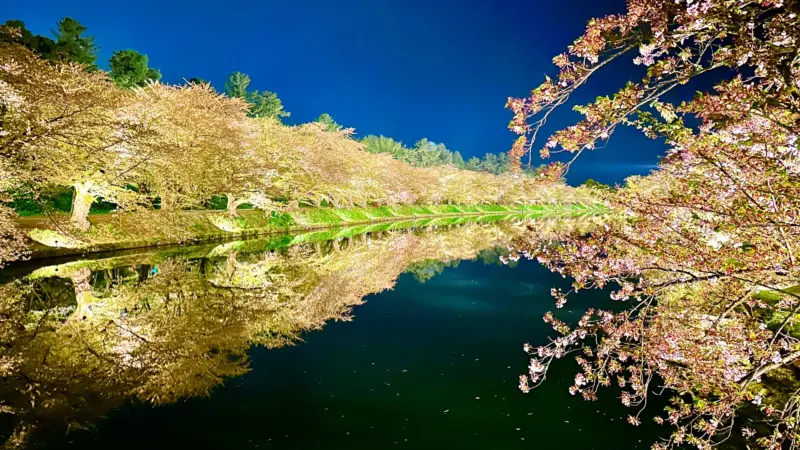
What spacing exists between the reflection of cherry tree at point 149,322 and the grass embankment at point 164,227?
2685 mm

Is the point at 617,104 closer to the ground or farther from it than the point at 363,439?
farther from it

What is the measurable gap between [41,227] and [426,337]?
19.2 meters

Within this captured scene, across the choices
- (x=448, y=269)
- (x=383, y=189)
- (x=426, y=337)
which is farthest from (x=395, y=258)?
(x=383, y=189)

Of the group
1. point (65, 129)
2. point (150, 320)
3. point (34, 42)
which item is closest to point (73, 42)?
point (34, 42)

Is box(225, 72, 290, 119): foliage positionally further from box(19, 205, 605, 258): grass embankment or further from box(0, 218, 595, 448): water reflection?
box(0, 218, 595, 448): water reflection

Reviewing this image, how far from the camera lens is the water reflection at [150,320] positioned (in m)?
7.12

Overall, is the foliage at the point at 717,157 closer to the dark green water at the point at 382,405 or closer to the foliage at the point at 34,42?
the dark green water at the point at 382,405

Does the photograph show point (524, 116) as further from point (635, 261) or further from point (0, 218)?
point (0, 218)

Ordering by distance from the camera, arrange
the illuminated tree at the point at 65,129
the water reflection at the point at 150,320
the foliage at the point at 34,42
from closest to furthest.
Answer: the water reflection at the point at 150,320, the illuminated tree at the point at 65,129, the foliage at the point at 34,42

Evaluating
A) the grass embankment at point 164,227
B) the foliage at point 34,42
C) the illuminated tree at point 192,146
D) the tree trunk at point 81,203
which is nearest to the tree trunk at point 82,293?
the grass embankment at point 164,227

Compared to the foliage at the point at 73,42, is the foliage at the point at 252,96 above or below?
above

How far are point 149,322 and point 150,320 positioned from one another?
171 millimetres

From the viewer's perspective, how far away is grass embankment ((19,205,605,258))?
19.1 meters

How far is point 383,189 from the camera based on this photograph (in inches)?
2002
